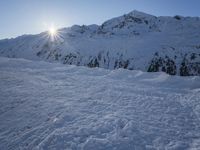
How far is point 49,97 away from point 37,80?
459 centimetres

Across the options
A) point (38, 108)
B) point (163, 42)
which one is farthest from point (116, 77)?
point (163, 42)

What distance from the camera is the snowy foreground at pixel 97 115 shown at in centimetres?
720

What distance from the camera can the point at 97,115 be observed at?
361 inches

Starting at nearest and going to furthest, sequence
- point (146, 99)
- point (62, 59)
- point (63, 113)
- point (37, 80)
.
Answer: point (63, 113) < point (146, 99) < point (37, 80) < point (62, 59)

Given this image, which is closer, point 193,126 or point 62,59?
point 193,126

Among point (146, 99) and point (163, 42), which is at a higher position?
point (163, 42)

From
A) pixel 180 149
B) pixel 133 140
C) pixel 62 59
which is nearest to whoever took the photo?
pixel 180 149

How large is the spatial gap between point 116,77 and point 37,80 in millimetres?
6062

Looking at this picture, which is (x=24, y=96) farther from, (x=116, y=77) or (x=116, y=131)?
(x=116, y=77)

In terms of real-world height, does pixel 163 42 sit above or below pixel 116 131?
above

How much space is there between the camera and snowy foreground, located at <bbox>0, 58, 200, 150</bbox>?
7.20m

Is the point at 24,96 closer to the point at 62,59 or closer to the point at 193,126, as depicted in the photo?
the point at 193,126

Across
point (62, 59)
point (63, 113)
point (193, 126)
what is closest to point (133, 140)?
point (193, 126)

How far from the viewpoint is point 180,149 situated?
21.9 feet
